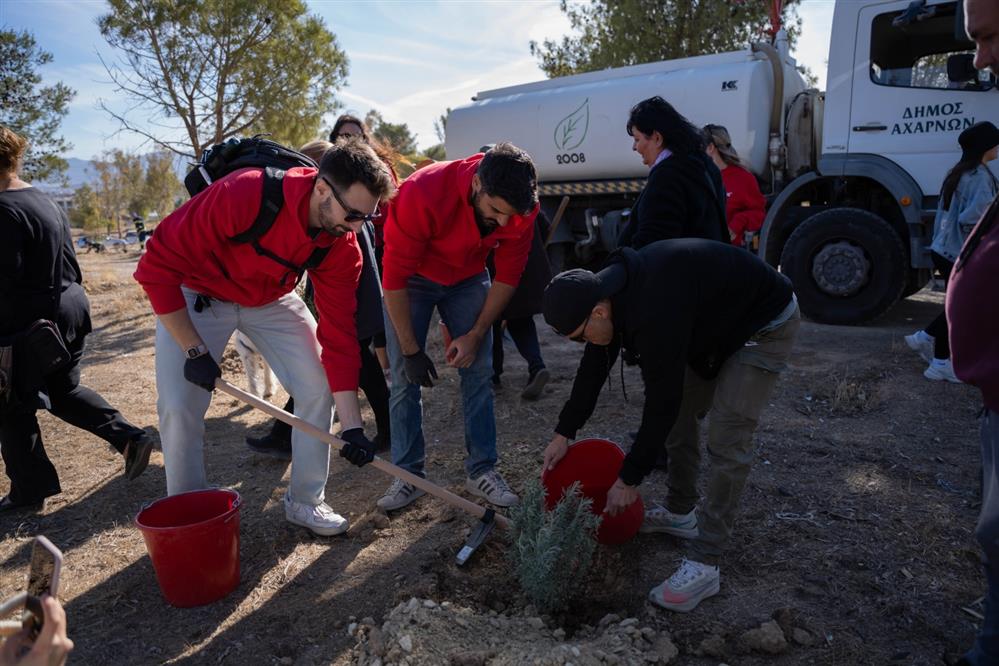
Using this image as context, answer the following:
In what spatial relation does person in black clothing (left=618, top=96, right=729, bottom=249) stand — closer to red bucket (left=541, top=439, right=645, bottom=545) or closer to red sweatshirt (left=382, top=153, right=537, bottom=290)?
red sweatshirt (left=382, top=153, right=537, bottom=290)

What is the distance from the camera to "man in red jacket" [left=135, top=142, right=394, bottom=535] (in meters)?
2.54

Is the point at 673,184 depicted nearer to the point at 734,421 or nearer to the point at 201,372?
the point at 734,421

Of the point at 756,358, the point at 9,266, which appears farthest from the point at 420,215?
the point at 9,266

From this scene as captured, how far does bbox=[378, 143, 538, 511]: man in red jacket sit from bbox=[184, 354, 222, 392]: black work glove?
2.56 feet

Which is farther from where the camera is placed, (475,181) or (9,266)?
(9,266)

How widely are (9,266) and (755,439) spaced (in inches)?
157

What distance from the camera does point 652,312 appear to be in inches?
85.3

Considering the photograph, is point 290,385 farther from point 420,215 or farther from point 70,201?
point 70,201

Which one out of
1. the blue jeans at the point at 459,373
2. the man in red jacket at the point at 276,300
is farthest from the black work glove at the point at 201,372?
the blue jeans at the point at 459,373

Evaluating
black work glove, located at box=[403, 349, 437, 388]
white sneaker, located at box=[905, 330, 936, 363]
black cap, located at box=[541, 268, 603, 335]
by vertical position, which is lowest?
white sneaker, located at box=[905, 330, 936, 363]

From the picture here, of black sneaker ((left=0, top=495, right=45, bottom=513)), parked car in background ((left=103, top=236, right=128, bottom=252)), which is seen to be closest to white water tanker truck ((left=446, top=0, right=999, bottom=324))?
black sneaker ((left=0, top=495, right=45, bottom=513))

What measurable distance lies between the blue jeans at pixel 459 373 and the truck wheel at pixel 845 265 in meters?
4.55

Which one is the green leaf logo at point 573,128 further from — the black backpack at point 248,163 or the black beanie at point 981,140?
the black backpack at point 248,163

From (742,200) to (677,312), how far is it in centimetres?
291
